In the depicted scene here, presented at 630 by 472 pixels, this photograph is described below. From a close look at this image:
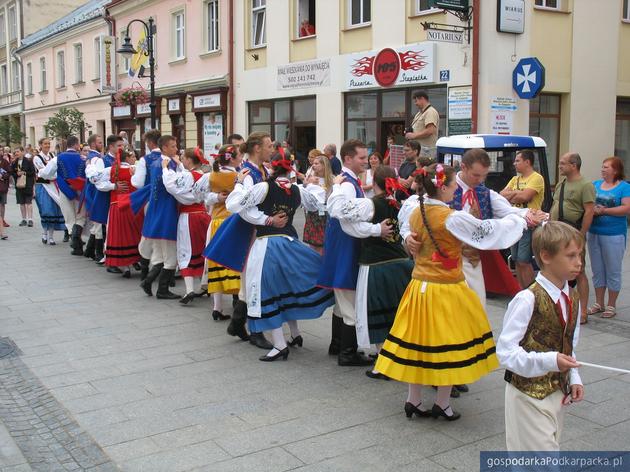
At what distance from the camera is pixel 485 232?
4488 mm

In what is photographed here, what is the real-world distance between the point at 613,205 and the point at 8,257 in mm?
9719

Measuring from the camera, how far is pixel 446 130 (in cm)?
1496

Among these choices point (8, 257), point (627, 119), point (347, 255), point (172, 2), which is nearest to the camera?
point (347, 255)

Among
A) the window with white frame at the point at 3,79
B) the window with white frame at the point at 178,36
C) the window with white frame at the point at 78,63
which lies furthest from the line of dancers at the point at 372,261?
the window with white frame at the point at 3,79

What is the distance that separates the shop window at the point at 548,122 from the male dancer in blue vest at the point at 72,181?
8.89 meters

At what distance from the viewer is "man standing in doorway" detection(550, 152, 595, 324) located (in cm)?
759

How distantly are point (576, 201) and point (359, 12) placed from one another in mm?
10724

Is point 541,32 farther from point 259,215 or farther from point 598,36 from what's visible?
point 259,215

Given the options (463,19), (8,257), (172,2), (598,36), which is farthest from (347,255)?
(172,2)

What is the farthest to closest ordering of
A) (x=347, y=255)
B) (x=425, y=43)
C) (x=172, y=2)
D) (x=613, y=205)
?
(x=172, y=2) → (x=425, y=43) → (x=613, y=205) → (x=347, y=255)

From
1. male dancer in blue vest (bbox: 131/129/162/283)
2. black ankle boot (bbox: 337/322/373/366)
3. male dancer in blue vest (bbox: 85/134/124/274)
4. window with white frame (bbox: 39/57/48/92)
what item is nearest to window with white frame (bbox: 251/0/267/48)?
male dancer in blue vest (bbox: 85/134/124/274)

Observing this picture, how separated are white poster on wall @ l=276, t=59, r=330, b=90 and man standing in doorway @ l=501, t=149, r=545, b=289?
10.5m

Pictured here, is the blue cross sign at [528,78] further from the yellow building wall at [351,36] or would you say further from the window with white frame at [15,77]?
the window with white frame at [15,77]

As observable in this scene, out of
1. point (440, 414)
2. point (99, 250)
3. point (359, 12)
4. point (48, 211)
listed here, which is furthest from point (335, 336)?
point (359, 12)
